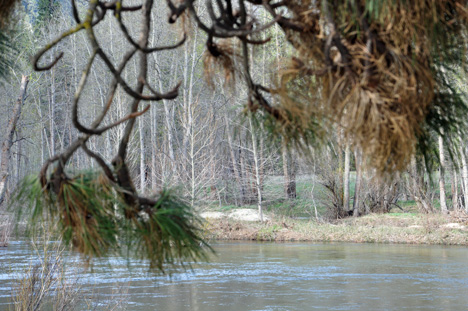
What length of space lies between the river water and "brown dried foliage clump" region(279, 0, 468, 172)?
7403mm

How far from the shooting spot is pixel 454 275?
42.0ft

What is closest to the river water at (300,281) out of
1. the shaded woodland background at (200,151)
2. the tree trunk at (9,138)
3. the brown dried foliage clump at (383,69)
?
the tree trunk at (9,138)

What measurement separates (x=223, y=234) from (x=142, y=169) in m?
5.47

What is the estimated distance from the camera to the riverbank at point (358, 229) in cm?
1831

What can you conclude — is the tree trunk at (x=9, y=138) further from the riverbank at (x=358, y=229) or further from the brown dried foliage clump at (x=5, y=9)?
the riverbank at (x=358, y=229)

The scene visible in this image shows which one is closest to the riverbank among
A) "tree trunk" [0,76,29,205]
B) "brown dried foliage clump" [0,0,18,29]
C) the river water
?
the river water

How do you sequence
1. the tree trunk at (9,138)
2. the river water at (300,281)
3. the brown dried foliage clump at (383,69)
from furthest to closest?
the river water at (300,281) → the tree trunk at (9,138) → the brown dried foliage clump at (383,69)

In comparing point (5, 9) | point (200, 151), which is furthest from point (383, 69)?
point (200, 151)

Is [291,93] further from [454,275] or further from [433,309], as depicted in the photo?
[454,275]

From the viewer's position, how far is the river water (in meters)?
10.7

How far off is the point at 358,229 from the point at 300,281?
7407mm

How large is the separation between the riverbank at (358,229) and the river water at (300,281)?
1211 mm

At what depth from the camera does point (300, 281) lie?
12.8m

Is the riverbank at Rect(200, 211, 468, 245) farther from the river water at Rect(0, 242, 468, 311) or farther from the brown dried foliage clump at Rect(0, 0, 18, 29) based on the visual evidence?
the brown dried foliage clump at Rect(0, 0, 18, 29)
